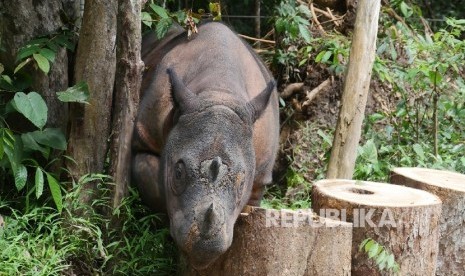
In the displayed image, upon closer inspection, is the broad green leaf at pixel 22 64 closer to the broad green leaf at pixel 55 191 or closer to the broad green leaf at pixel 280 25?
the broad green leaf at pixel 55 191

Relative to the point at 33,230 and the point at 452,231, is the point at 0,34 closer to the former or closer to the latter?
the point at 33,230

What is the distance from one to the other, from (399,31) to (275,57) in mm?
1568

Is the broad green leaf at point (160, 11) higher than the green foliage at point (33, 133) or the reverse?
higher

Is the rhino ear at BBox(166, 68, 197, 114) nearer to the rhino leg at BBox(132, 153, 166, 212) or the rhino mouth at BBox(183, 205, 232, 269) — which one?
the rhino leg at BBox(132, 153, 166, 212)

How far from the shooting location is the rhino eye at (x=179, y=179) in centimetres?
481

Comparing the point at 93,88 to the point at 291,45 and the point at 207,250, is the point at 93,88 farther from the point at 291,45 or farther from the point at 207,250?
the point at 291,45

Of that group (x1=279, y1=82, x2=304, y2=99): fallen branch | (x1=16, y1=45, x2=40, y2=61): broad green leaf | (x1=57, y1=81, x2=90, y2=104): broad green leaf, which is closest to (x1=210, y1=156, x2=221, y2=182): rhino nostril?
(x1=57, y1=81, x2=90, y2=104): broad green leaf

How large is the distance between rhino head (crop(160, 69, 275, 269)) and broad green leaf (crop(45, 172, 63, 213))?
2.33 ft

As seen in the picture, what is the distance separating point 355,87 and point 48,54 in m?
2.63

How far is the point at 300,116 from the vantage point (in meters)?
8.18

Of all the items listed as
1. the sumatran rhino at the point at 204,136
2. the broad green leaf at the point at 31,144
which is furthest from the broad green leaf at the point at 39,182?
the sumatran rhino at the point at 204,136

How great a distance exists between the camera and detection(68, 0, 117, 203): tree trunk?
5691 millimetres

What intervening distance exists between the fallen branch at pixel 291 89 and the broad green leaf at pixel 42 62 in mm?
3318

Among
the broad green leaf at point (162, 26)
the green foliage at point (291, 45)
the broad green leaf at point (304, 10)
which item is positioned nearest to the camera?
the broad green leaf at point (162, 26)
